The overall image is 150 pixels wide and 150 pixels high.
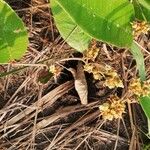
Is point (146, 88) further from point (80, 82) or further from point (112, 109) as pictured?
point (80, 82)

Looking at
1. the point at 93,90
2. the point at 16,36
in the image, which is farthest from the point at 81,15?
the point at 93,90

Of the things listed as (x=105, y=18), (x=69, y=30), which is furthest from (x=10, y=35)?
(x=105, y=18)

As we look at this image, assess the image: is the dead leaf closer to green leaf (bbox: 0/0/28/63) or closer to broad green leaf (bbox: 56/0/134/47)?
green leaf (bbox: 0/0/28/63)

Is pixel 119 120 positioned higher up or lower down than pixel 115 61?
lower down

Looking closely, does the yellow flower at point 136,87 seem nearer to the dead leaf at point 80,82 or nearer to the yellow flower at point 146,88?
the yellow flower at point 146,88

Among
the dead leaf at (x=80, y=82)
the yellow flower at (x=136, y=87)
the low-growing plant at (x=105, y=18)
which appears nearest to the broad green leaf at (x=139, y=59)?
the yellow flower at (x=136, y=87)

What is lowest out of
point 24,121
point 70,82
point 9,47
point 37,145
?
point 37,145

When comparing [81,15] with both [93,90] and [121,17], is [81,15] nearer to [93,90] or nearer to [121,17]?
[121,17]
